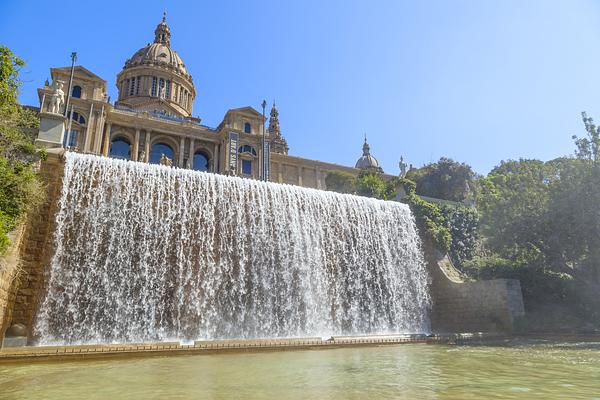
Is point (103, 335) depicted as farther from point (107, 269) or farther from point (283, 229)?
point (283, 229)

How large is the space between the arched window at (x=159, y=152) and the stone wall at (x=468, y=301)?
27.1 m

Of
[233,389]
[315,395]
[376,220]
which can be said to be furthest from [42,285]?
[376,220]

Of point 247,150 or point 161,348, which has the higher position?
point 247,150

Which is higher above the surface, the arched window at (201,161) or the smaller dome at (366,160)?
the smaller dome at (366,160)

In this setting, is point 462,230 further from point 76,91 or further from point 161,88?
point 161,88

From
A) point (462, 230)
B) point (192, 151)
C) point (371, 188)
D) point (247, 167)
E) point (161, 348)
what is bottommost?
point (161, 348)

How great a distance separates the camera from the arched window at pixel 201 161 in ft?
130

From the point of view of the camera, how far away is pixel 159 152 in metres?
38.3

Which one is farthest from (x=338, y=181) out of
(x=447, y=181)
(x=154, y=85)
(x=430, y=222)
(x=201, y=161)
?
(x=154, y=85)

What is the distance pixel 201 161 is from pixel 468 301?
96.1 ft

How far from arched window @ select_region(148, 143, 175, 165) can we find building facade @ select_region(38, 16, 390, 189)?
87mm

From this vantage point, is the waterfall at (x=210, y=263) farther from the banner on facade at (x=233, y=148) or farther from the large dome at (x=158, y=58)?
the large dome at (x=158, y=58)

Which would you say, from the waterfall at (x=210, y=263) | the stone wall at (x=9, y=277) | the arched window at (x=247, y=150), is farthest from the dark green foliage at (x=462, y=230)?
the stone wall at (x=9, y=277)

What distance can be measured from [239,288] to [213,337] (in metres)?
1.73
